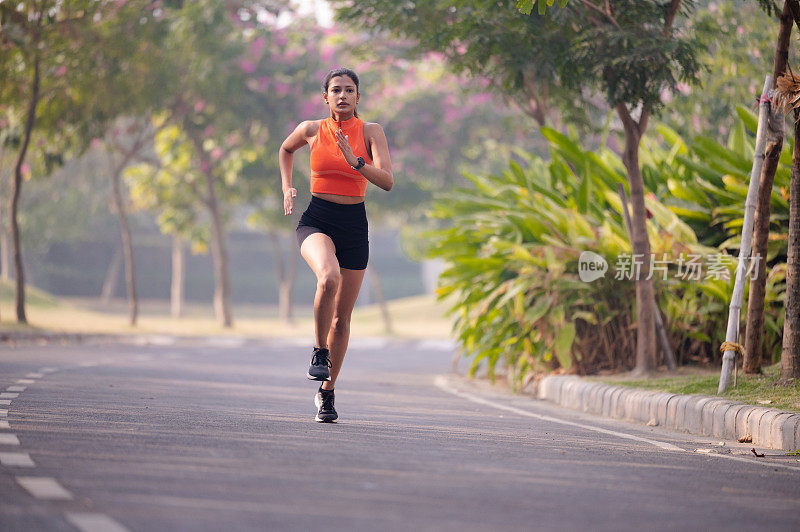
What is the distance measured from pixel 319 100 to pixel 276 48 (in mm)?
1720

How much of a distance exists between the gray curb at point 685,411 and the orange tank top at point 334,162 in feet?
9.63

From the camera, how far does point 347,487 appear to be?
4.91 m

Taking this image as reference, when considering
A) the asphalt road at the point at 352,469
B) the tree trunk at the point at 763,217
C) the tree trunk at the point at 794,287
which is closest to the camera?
the asphalt road at the point at 352,469

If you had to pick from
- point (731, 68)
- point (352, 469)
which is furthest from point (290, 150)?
point (731, 68)

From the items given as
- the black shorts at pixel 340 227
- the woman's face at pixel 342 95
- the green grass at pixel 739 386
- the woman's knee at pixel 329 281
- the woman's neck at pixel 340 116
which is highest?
the woman's face at pixel 342 95

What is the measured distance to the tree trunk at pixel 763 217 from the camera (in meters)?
8.92

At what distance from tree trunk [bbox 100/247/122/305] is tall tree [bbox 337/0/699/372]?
36.5 m

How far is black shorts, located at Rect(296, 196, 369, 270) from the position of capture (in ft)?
23.8

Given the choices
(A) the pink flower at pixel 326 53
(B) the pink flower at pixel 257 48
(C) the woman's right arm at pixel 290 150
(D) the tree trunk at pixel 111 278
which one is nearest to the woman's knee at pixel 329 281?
(C) the woman's right arm at pixel 290 150

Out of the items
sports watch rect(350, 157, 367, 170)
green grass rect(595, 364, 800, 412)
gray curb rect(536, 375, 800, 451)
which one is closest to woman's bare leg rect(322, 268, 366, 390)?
sports watch rect(350, 157, 367, 170)

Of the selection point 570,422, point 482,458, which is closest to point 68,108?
point 570,422

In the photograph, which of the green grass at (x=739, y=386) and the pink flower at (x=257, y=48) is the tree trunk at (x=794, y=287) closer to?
the green grass at (x=739, y=386)

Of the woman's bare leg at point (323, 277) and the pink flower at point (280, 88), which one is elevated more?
the pink flower at point (280, 88)

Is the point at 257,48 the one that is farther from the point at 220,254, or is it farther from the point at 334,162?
the point at 334,162
